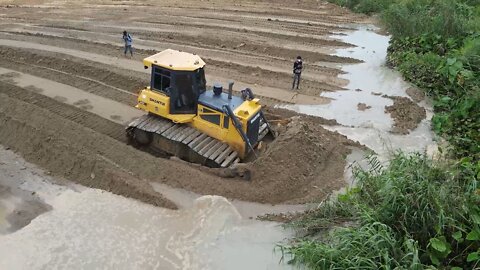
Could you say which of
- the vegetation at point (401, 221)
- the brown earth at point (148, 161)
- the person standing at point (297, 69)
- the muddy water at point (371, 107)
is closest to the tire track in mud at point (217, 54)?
the muddy water at point (371, 107)

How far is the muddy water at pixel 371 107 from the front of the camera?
12477mm

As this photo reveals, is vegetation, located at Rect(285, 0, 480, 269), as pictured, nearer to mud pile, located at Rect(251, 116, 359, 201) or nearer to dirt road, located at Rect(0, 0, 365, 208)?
mud pile, located at Rect(251, 116, 359, 201)

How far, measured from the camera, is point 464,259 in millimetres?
6594

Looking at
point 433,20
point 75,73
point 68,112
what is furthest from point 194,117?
point 433,20

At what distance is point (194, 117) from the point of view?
10.8 metres

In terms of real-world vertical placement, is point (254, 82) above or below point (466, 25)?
below

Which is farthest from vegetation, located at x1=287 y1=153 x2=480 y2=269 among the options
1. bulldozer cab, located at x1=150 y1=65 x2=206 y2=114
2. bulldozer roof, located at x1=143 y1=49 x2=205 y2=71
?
bulldozer roof, located at x1=143 y1=49 x2=205 y2=71

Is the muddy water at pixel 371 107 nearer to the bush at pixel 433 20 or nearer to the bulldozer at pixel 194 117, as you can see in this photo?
the bush at pixel 433 20

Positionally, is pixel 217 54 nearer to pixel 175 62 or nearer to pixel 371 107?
pixel 371 107

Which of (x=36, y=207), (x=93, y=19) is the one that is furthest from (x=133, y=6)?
(x=36, y=207)

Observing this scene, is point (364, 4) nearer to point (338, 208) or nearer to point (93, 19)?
point (93, 19)

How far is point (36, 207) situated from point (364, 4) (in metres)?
20.7

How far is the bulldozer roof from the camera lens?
1039 cm

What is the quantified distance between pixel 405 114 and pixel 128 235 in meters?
8.56
